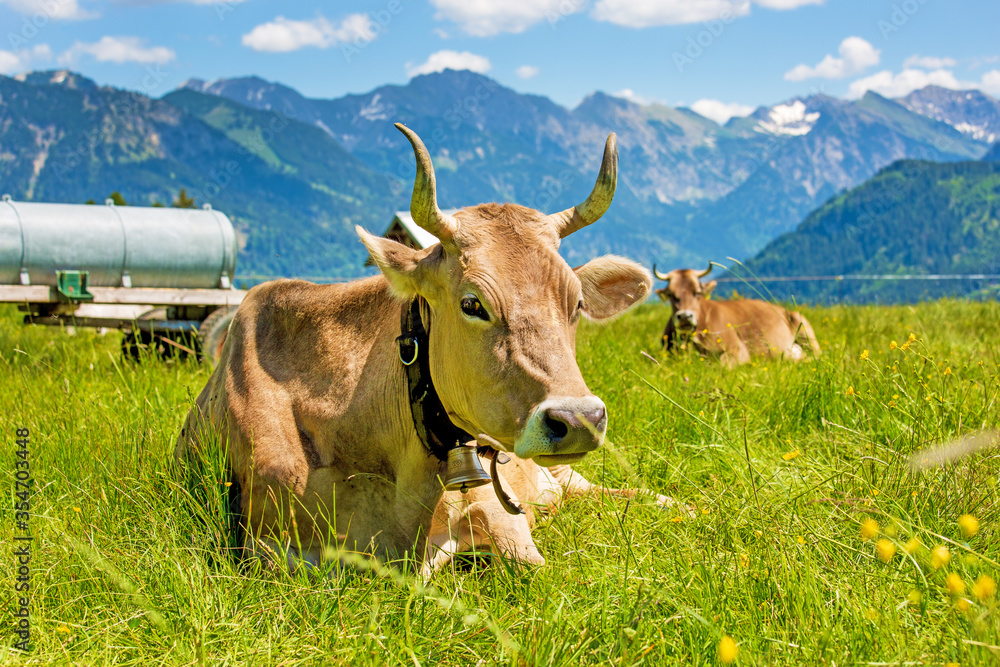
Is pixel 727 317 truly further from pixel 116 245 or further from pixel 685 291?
pixel 116 245

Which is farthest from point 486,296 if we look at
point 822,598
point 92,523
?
point 92,523

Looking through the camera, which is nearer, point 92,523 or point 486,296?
point 486,296

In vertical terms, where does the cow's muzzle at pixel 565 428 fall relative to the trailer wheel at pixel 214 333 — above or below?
above

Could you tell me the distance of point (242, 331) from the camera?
360 cm

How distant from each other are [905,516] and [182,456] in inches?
129

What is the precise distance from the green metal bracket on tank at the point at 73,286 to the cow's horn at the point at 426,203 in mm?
6949

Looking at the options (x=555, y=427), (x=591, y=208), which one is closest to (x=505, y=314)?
(x=555, y=427)

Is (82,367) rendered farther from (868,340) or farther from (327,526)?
(868,340)

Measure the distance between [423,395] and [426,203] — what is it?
0.74 m

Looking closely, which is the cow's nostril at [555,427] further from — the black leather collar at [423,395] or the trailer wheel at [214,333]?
the trailer wheel at [214,333]

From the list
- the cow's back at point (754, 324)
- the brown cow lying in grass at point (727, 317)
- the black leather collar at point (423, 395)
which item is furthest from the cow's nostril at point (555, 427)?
the cow's back at point (754, 324)

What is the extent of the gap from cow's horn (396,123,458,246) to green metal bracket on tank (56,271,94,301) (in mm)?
6949

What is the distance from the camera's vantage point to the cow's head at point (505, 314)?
238cm

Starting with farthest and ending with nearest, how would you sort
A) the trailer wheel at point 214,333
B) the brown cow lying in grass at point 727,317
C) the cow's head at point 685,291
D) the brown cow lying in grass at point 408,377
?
the cow's head at point 685,291, the brown cow lying in grass at point 727,317, the trailer wheel at point 214,333, the brown cow lying in grass at point 408,377
